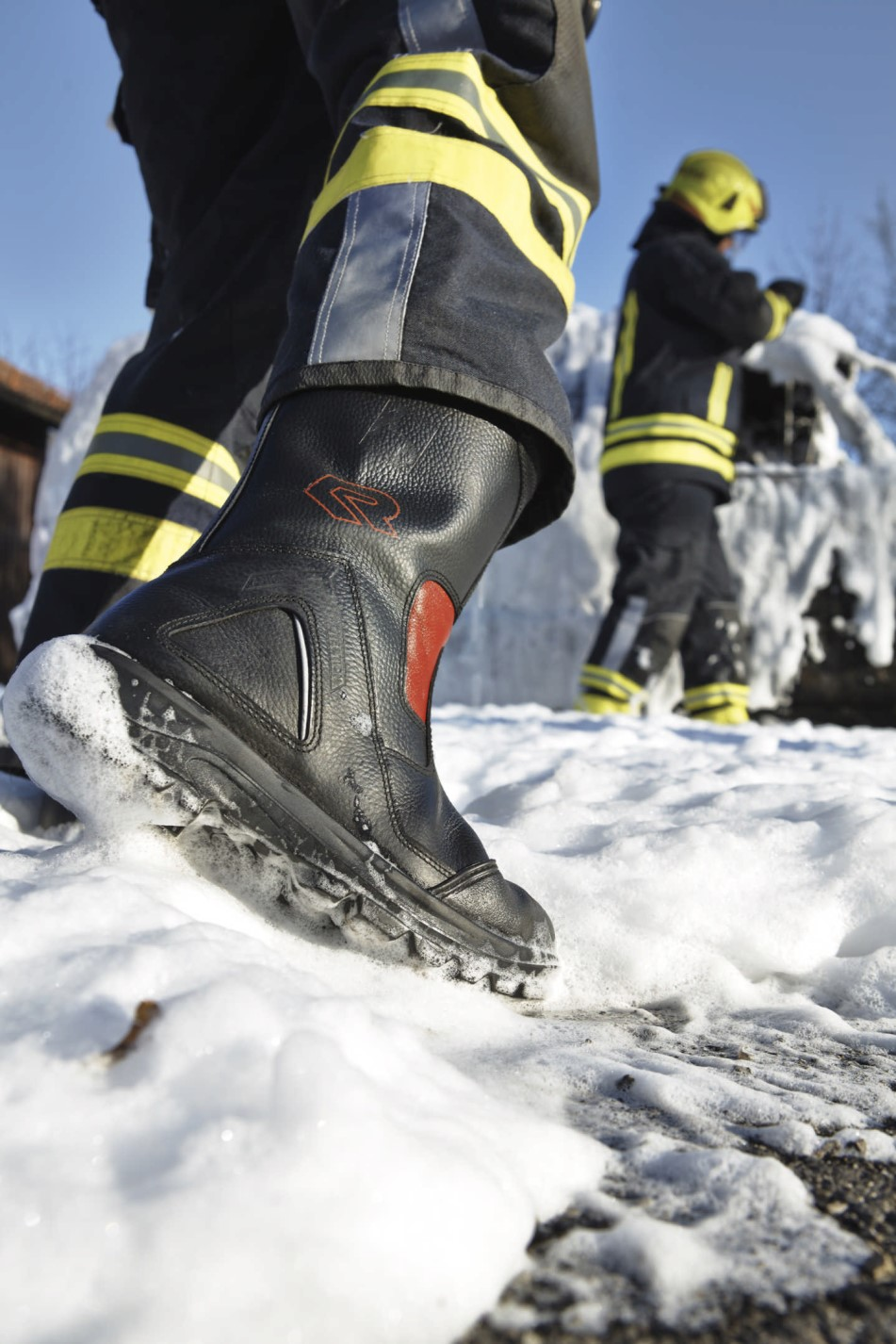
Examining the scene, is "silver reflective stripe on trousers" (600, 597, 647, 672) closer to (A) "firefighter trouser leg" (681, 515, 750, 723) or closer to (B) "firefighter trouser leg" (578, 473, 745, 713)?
(B) "firefighter trouser leg" (578, 473, 745, 713)

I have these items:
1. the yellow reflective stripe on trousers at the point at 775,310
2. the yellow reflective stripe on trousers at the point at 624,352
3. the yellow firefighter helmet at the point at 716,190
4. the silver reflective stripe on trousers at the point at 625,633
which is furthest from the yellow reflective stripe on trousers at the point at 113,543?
the yellow firefighter helmet at the point at 716,190

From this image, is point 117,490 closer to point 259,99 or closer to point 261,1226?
point 259,99

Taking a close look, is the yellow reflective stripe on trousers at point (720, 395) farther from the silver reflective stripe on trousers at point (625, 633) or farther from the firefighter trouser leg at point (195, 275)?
the firefighter trouser leg at point (195, 275)

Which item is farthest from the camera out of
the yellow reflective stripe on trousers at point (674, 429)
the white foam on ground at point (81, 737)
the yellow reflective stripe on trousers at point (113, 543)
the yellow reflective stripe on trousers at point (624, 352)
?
the yellow reflective stripe on trousers at point (624, 352)

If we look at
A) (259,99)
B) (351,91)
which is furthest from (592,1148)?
(259,99)

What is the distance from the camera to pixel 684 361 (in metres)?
3.87

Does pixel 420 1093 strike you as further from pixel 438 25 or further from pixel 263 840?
pixel 438 25

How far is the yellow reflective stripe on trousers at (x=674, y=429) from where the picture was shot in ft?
12.5

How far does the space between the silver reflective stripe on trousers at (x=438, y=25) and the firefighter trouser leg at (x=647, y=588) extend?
2.89 metres

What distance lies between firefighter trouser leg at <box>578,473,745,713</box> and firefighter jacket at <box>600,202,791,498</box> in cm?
11

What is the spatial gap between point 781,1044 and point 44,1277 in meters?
0.59

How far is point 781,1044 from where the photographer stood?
0.78m

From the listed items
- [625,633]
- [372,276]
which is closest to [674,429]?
[625,633]

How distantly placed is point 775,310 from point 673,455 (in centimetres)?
75
